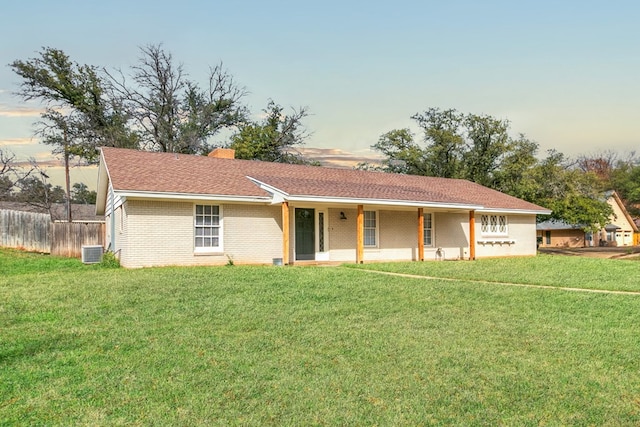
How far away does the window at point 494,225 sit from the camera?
23609 millimetres

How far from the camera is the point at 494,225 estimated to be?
24.1 metres

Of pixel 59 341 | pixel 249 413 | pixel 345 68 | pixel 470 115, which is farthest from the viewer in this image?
pixel 470 115

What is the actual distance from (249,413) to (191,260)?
39.4 ft

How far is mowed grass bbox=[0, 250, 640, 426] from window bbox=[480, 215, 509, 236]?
13191mm

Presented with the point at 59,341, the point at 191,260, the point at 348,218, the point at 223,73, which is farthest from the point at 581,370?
the point at 223,73

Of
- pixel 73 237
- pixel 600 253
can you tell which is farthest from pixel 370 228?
pixel 600 253

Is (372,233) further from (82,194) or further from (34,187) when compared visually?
(82,194)

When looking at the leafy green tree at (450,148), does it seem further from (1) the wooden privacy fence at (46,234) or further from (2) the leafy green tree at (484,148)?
(1) the wooden privacy fence at (46,234)

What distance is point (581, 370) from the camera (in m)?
5.69

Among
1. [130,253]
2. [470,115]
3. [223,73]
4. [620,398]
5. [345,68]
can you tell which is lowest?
[620,398]

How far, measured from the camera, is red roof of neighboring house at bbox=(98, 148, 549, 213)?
635 inches

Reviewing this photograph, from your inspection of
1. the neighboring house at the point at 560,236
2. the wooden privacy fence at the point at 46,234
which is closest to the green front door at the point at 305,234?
the wooden privacy fence at the point at 46,234

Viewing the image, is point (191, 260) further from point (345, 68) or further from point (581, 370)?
point (581, 370)

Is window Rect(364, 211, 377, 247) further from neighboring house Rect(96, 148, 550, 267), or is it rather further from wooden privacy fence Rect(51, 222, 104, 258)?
wooden privacy fence Rect(51, 222, 104, 258)
